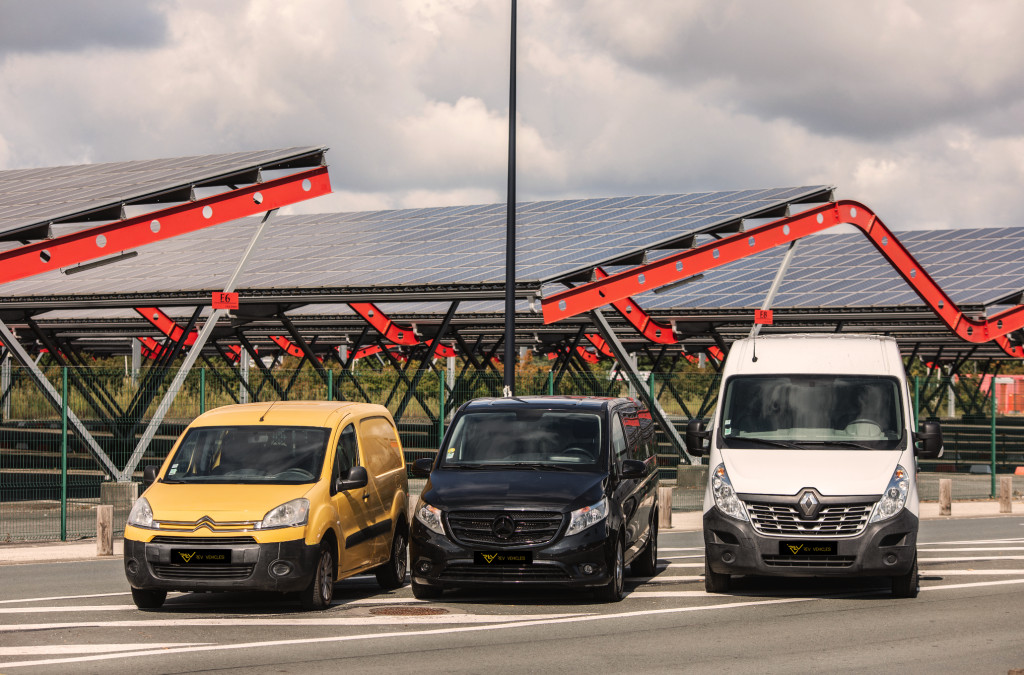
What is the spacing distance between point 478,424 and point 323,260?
1764 cm

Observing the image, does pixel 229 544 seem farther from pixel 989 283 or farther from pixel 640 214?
pixel 989 283

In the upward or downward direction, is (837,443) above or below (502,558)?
above

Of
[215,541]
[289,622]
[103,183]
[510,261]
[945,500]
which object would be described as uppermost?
[103,183]

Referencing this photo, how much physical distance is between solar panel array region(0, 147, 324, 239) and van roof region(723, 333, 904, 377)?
40.5ft

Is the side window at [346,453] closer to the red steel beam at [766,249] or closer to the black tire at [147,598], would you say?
the black tire at [147,598]

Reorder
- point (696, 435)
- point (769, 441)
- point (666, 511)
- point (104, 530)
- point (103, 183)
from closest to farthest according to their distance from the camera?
point (769, 441), point (696, 435), point (104, 530), point (666, 511), point (103, 183)

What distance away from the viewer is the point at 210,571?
11.2 metres

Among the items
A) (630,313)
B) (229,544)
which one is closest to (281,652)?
(229,544)

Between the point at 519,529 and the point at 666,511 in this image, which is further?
the point at 666,511

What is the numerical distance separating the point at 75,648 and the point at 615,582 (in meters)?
4.78

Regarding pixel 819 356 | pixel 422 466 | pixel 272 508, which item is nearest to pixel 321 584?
pixel 272 508

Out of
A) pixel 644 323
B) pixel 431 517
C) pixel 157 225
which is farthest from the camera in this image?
pixel 644 323

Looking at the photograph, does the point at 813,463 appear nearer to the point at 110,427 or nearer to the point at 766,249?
the point at 110,427

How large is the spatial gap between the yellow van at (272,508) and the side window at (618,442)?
239cm
